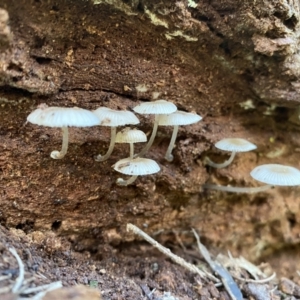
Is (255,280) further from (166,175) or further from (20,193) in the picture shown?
(20,193)

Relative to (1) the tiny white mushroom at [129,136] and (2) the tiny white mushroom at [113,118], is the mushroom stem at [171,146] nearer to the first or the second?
(1) the tiny white mushroom at [129,136]

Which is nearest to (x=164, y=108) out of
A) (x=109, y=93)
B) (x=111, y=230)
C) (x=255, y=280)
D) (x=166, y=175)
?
(x=109, y=93)

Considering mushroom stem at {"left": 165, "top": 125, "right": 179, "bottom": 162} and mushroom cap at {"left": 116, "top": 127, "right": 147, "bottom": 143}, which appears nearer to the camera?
mushroom cap at {"left": 116, "top": 127, "right": 147, "bottom": 143}

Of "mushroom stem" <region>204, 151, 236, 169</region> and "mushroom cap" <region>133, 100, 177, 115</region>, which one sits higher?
"mushroom cap" <region>133, 100, 177, 115</region>

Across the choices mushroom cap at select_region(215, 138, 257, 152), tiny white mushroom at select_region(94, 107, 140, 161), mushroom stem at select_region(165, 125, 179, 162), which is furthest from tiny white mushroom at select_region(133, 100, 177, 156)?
mushroom cap at select_region(215, 138, 257, 152)

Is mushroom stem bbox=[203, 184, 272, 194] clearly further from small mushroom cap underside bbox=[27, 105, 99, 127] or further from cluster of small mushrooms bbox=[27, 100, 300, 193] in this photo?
small mushroom cap underside bbox=[27, 105, 99, 127]

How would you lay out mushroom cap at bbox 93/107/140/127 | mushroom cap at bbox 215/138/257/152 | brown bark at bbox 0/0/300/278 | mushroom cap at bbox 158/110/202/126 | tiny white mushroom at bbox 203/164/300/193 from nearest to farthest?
mushroom cap at bbox 93/107/140/127, brown bark at bbox 0/0/300/278, mushroom cap at bbox 158/110/202/126, tiny white mushroom at bbox 203/164/300/193, mushroom cap at bbox 215/138/257/152

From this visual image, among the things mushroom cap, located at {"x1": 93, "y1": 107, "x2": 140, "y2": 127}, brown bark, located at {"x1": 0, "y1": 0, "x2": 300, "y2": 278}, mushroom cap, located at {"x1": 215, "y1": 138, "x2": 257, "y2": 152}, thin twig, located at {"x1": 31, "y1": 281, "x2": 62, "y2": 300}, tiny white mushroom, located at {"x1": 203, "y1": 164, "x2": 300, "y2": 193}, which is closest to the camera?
thin twig, located at {"x1": 31, "y1": 281, "x2": 62, "y2": 300}

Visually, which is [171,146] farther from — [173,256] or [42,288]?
[42,288]
